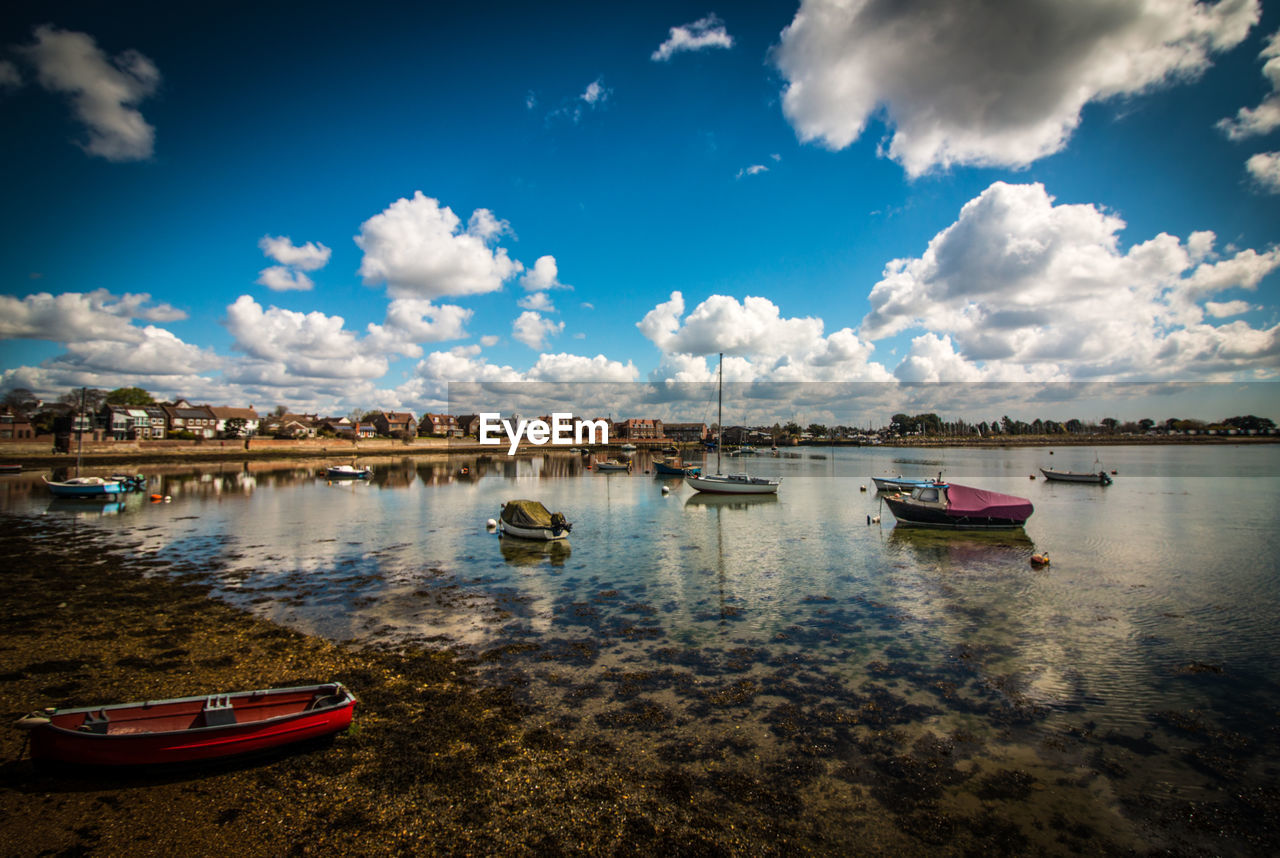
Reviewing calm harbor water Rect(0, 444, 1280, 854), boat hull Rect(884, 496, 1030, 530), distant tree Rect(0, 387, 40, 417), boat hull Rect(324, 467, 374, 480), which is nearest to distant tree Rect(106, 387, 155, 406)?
distant tree Rect(0, 387, 40, 417)

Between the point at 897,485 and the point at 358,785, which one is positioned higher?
the point at 358,785

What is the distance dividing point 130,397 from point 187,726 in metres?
159

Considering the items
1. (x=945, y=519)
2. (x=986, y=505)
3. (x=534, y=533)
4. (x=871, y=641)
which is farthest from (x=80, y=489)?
(x=986, y=505)

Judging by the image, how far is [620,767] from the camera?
29.2 feet

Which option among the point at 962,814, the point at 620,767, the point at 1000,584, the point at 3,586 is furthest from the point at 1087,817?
the point at 3,586

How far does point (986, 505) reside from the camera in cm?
3139

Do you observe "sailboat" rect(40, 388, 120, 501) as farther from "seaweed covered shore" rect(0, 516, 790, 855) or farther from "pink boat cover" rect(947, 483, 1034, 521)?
"pink boat cover" rect(947, 483, 1034, 521)

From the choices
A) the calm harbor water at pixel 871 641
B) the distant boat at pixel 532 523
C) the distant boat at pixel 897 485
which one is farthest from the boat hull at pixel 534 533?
the distant boat at pixel 897 485

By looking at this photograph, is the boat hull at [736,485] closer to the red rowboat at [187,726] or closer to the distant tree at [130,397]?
the red rowboat at [187,726]

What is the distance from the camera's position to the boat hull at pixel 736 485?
51.7m

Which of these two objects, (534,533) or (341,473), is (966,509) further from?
(341,473)

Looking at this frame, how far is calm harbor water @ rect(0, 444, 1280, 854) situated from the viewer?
8.72 meters

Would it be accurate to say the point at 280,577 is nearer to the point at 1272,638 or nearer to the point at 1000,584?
the point at 1000,584

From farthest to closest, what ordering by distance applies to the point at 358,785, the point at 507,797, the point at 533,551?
the point at 533,551 → the point at 358,785 → the point at 507,797
